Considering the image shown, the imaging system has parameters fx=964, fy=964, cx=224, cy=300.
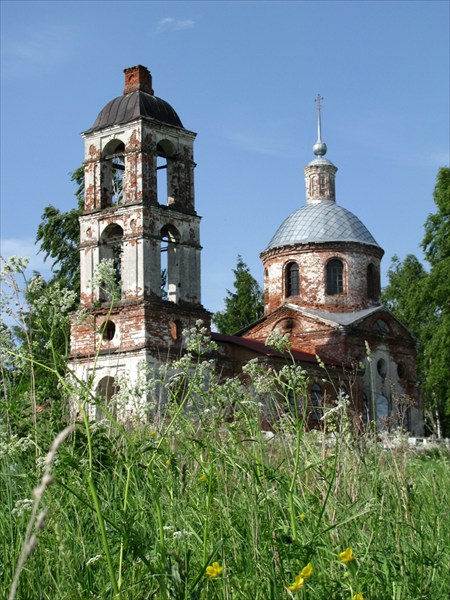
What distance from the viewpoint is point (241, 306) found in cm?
4194

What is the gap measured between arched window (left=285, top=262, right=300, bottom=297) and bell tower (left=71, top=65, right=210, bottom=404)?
25.7ft

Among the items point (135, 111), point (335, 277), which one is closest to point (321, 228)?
point (335, 277)

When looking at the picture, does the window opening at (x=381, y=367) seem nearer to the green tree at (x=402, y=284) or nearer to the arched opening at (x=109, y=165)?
the green tree at (x=402, y=284)

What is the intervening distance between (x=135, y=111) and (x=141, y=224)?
312cm

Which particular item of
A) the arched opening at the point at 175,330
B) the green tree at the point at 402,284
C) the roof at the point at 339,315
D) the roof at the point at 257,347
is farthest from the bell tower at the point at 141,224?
the green tree at the point at 402,284

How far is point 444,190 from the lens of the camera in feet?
96.9

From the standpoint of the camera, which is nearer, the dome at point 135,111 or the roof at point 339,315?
the dome at point 135,111

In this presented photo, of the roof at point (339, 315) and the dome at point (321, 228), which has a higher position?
the dome at point (321, 228)

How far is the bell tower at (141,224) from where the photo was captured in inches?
956

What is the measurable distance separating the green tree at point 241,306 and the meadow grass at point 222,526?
36.9 meters

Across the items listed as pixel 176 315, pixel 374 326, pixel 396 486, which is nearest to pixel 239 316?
pixel 374 326

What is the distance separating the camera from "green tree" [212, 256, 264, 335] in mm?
41625

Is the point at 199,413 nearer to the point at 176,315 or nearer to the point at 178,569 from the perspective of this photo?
the point at 178,569

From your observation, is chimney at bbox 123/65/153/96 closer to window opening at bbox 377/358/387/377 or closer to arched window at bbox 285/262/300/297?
arched window at bbox 285/262/300/297
